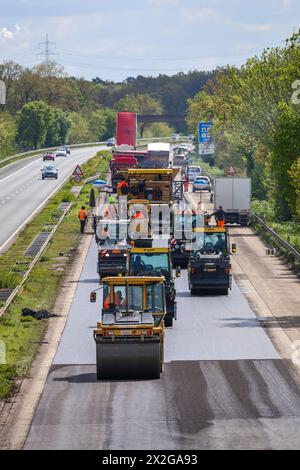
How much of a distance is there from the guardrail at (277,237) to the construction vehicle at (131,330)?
25973mm

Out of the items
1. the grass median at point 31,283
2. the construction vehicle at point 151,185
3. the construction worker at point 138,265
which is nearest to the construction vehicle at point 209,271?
the grass median at point 31,283

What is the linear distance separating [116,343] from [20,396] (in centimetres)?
270

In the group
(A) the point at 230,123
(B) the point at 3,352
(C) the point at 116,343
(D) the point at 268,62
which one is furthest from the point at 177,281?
(A) the point at 230,123

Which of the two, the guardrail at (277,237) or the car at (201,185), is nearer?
the guardrail at (277,237)

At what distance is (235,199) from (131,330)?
49.9m

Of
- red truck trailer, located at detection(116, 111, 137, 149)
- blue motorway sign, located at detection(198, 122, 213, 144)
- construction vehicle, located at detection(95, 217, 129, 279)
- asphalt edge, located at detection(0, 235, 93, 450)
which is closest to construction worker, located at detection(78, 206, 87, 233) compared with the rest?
construction vehicle, located at detection(95, 217, 129, 279)

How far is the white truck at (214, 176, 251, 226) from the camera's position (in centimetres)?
7975

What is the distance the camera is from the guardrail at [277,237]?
59244mm

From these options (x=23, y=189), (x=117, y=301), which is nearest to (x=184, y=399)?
(x=117, y=301)

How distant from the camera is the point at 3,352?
36.2m

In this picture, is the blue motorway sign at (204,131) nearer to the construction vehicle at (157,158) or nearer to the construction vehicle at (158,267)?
the construction vehicle at (157,158)

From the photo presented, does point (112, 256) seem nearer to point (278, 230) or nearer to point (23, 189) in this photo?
point (278, 230)

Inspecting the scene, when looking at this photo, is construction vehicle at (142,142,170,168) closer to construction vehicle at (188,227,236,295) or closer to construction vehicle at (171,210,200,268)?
construction vehicle at (171,210,200,268)
